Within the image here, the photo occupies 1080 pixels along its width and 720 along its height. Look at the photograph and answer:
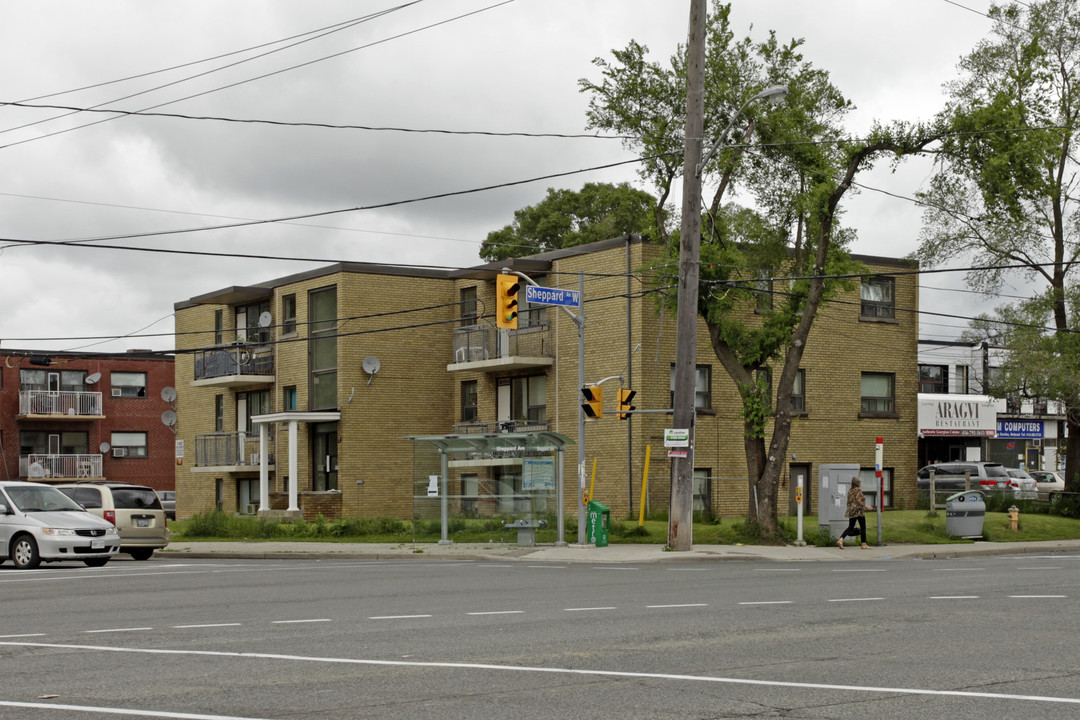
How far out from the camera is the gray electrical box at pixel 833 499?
29.9 metres

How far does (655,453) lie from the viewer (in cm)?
3678

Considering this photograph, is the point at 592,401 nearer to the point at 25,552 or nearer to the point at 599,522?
the point at 599,522

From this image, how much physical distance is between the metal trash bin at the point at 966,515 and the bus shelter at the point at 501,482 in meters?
10.2

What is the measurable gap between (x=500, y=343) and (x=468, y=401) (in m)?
4.70

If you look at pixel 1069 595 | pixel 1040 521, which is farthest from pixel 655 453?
pixel 1069 595

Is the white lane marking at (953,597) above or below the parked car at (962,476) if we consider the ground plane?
above

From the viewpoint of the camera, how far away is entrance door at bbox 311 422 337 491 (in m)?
43.8

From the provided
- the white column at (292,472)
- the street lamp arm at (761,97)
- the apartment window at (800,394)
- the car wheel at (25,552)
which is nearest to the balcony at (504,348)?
the white column at (292,472)

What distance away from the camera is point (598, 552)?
2677 centimetres

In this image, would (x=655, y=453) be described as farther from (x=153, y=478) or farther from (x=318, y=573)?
(x=153, y=478)

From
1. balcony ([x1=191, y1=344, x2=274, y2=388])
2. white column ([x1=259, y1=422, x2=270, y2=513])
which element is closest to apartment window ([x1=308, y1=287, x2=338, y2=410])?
white column ([x1=259, y1=422, x2=270, y2=513])

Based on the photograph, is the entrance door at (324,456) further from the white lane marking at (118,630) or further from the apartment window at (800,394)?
the white lane marking at (118,630)

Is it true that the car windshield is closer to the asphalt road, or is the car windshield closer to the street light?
the asphalt road

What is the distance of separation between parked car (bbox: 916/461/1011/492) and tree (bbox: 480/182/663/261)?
667 inches
